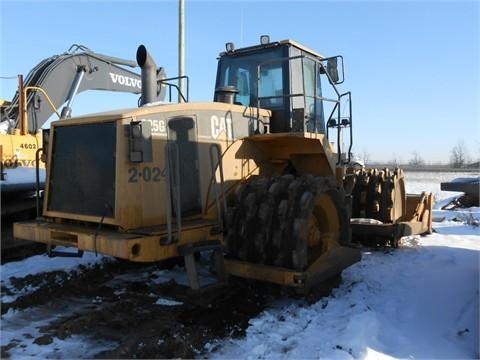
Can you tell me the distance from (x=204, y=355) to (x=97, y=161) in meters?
2.14

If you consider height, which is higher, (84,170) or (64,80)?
(64,80)

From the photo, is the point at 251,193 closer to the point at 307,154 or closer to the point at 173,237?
the point at 173,237

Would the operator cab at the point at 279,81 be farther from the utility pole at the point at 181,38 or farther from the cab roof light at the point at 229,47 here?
the utility pole at the point at 181,38

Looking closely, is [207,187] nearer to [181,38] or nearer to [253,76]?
[253,76]

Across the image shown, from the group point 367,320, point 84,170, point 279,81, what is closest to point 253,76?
point 279,81

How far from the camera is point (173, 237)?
180 inches

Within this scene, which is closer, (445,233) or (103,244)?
(103,244)

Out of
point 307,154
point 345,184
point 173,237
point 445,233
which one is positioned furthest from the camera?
point 445,233

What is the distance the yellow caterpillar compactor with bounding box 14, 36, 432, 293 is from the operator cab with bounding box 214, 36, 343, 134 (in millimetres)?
22

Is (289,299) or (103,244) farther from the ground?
(103,244)

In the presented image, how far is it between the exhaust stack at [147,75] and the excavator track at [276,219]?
1492 millimetres

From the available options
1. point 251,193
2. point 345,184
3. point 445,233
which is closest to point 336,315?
point 251,193

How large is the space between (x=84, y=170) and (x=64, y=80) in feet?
Result: 14.7

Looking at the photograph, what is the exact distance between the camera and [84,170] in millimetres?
4957
